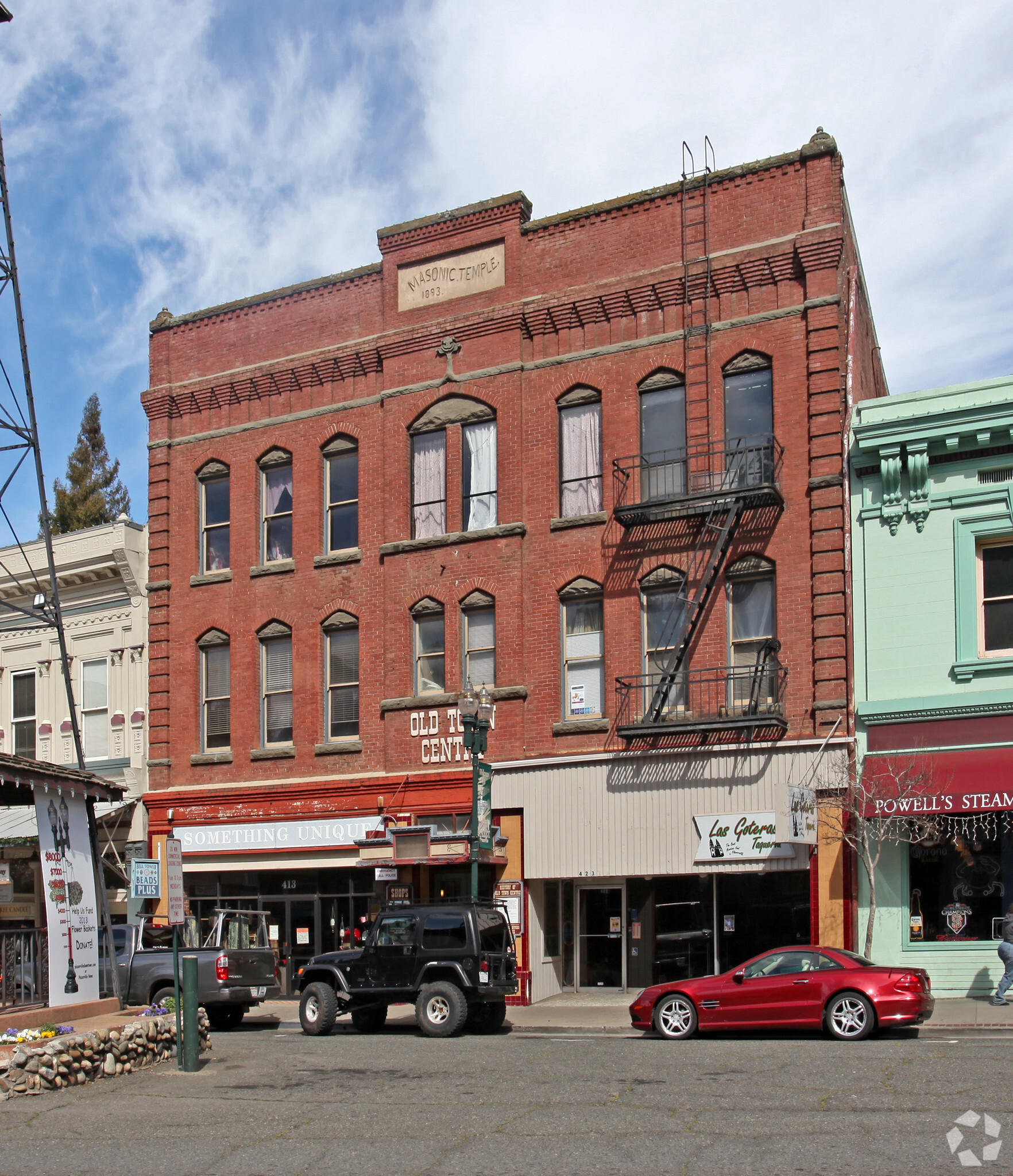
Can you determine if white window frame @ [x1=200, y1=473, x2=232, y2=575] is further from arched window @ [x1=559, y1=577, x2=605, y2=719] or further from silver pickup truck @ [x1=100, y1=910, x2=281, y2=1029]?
silver pickup truck @ [x1=100, y1=910, x2=281, y2=1029]

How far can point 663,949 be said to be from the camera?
78.8 ft

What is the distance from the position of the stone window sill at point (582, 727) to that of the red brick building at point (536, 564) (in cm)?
6

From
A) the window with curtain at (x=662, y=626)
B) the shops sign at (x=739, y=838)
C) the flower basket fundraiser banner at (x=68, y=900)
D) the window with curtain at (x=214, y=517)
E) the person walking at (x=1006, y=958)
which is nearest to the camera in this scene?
the flower basket fundraiser banner at (x=68, y=900)

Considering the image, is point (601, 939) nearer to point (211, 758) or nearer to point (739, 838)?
point (739, 838)

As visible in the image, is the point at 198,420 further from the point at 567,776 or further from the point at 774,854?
the point at 774,854

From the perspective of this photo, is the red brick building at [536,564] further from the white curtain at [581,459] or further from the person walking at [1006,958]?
the person walking at [1006,958]

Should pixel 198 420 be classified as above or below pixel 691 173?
below

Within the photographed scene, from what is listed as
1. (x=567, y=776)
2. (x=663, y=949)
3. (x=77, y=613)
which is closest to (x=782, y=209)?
(x=567, y=776)

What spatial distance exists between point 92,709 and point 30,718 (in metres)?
1.94

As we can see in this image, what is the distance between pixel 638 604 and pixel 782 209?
740 centimetres

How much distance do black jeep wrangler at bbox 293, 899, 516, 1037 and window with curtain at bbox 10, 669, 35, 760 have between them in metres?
14.9

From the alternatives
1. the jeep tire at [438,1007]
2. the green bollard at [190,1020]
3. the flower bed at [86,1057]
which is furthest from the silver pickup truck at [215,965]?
the green bollard at [190,1020]

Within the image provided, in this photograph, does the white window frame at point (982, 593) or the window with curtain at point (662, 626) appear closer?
the white window frame at point (982, 593)

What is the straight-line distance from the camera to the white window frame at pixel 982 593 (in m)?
21.6
